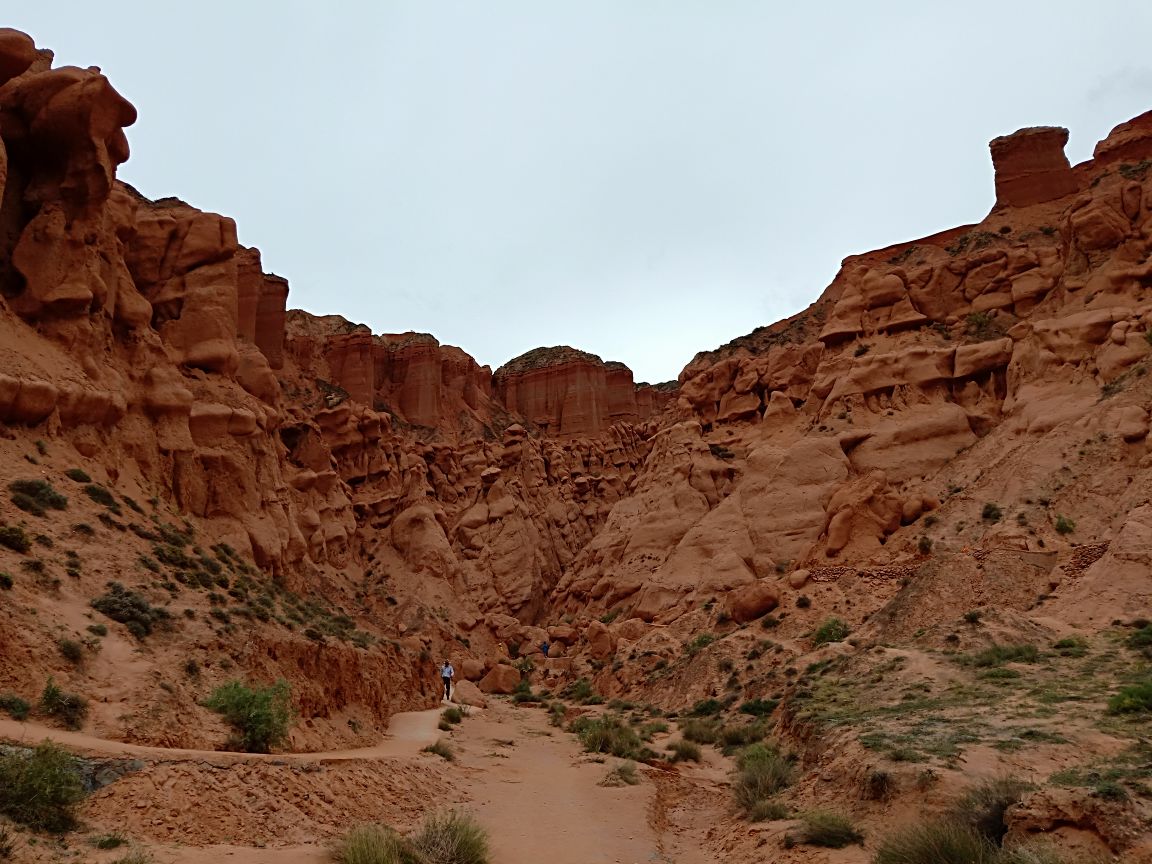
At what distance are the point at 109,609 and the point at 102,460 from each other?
30.2 ft

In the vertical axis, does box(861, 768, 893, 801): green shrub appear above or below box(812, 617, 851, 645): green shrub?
below

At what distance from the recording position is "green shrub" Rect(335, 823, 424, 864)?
378 inches

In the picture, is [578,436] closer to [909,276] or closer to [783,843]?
[909,276]

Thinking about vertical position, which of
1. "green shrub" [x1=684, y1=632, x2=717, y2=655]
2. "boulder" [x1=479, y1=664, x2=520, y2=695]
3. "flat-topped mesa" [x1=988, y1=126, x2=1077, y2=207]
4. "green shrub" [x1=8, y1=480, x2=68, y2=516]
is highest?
"flat-topped mesa" [x1=988, y1=126, x2=1077, y2=207]

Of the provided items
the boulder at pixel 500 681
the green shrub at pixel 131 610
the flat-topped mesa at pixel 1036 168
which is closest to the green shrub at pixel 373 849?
the green shrub at pixel 131 610

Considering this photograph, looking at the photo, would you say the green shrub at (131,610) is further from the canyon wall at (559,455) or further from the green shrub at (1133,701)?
the green shrub at (1133,701)

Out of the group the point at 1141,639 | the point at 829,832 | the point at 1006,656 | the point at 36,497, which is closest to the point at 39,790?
the point at 829,832

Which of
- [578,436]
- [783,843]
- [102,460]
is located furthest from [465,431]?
[783,843]

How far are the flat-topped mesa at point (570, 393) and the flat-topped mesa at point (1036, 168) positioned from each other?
141 feet

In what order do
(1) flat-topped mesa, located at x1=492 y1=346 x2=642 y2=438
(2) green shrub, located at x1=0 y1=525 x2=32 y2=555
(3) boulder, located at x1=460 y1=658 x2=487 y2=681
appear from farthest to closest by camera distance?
(1) flat-topped mesa, located at x1=492 y1=346 x2=642 y2=438 < (3) boulder, located at x1=460 y1=658 x2=487 y2=681 < (2) green shrub, located at x1=0 y1=525 x2=32 y2=555

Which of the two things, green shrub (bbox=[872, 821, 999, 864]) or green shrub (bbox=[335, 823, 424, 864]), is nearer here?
green shrub (bbox=[872, 821, 999, 864])

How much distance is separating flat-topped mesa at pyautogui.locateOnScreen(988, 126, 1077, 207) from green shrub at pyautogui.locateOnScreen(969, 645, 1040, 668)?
42.8 metres

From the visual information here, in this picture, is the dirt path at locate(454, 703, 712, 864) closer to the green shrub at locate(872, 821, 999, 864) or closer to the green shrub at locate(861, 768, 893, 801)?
the green shrub at locate(861, 768, 893, 801)

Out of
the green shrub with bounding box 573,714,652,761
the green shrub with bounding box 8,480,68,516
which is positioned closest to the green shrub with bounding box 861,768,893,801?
the green shrub with bounding box 573,714,652,761
